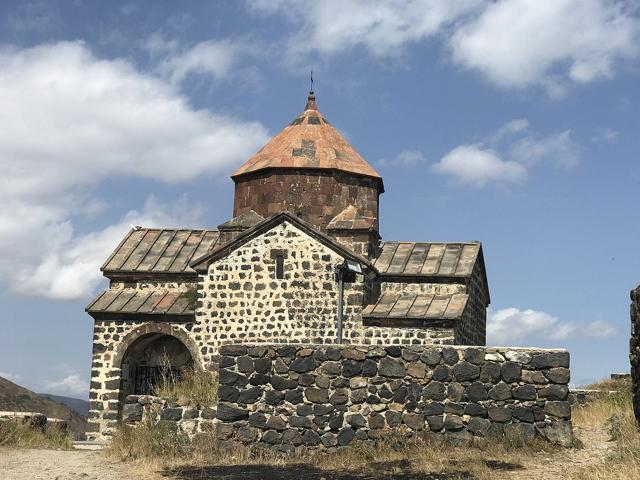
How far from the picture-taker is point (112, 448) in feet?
35.6

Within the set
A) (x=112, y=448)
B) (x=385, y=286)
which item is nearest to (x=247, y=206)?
(x=385, y=286)

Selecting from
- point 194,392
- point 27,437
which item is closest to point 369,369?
point 194,392

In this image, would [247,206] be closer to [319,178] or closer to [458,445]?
[319,178]

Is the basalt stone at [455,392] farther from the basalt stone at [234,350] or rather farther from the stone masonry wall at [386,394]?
the basalt stone at [234,350]

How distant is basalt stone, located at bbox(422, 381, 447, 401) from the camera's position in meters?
9.95

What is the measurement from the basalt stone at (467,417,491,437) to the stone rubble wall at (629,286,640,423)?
71.3 inches

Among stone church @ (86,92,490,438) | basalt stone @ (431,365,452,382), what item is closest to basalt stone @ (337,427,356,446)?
basalt stone @ (431,365,452,382)

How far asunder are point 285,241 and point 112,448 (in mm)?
7392

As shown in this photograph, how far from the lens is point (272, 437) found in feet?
33.8

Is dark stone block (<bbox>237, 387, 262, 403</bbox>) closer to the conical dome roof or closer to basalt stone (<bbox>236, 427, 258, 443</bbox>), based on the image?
basalt stone (<bbox>236, 427, 258, 443</bbox>)

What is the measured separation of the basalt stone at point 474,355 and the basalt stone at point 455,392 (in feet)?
1.13

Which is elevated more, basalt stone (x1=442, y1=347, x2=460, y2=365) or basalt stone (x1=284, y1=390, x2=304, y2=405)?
basalt stone (x1=442, y1=347, x2=460, y2=365)

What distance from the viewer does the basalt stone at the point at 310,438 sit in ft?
33.3

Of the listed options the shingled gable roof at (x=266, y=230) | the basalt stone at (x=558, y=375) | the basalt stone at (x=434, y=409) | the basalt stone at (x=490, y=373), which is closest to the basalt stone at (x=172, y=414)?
the basalt stone at (x=434, y=409)
